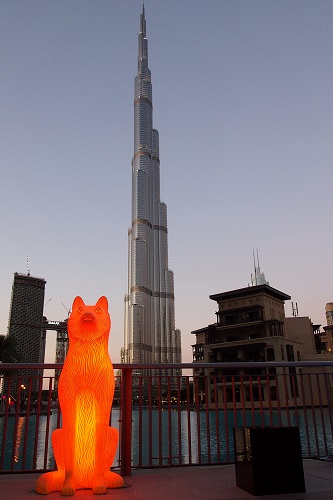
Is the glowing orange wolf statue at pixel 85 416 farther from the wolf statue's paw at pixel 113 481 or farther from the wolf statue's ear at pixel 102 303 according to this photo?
the wolf statue's ear at pixel 102 303

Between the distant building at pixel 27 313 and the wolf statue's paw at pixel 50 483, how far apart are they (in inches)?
5790

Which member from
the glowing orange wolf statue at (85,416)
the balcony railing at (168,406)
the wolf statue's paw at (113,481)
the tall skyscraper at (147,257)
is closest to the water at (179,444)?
the balcony railing at (168,406)

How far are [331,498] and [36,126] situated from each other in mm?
28959

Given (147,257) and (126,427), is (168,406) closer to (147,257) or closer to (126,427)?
(126,427)

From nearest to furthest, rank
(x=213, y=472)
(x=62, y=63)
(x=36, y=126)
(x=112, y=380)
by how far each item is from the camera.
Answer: (x=112, y=380) → (x=213, y=472) → (x=36, y=126) → (x=62, y=63)

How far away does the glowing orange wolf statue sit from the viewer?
3432mm

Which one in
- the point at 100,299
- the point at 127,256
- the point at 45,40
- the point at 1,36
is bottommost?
the point at 100,299

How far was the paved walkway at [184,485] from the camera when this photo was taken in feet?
10.9

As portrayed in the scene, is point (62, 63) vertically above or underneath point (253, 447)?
above

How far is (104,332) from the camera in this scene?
12.3 feet

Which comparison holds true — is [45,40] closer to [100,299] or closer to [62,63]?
[62,63]

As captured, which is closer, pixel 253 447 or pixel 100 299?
pixel 253 447

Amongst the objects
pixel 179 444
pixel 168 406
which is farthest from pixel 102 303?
pixel 179 444

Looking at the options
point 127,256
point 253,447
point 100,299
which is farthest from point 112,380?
point 127,256
